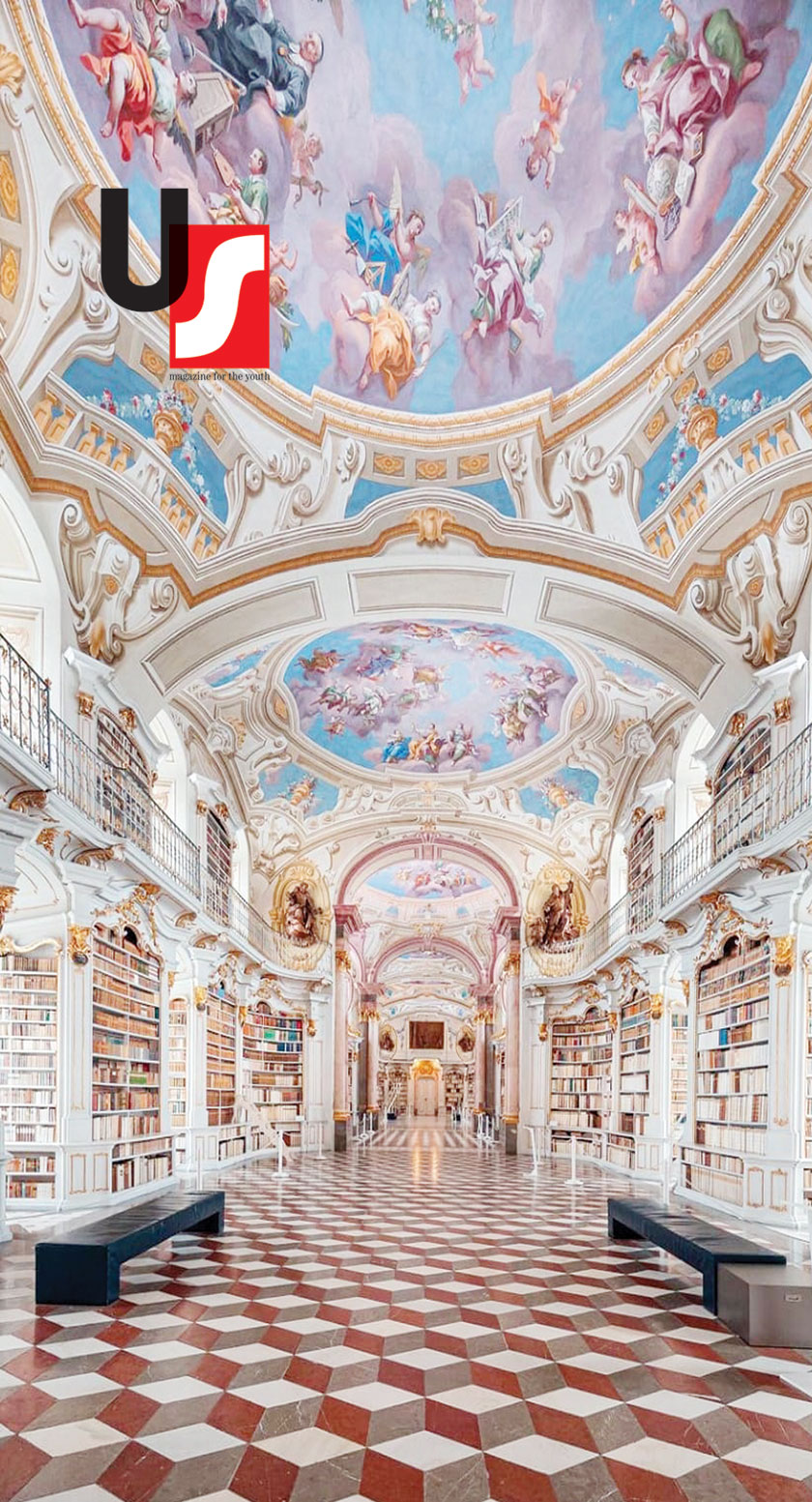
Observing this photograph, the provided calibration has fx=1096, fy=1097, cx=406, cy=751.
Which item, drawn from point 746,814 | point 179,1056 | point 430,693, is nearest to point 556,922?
point 430,693

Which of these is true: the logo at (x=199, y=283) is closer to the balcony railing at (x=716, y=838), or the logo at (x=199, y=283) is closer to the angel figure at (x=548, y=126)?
the angel figure at (x=548, y=126)

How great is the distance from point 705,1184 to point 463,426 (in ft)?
28.8

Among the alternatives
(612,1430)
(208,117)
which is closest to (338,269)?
(208,117)

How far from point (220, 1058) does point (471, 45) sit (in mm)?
14534

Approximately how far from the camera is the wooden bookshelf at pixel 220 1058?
17031mm

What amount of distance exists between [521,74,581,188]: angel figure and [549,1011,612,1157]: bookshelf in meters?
14.1

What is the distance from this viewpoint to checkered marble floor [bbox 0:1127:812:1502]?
396 centimetres

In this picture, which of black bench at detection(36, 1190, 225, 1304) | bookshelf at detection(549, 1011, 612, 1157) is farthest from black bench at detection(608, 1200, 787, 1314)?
bookshelf at detection(549, 1011, 612, 1157)

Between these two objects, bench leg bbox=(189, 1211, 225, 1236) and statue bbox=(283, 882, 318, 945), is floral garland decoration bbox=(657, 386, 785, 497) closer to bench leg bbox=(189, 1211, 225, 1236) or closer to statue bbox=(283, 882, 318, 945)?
bench leg bbox=(189, 1211, 225, 1236)

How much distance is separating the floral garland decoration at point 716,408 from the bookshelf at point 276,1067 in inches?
529

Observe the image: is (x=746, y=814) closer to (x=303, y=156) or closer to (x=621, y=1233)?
(x=621, y=1233)

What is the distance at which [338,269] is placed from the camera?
993 centimetres

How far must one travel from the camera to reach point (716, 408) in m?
10.3

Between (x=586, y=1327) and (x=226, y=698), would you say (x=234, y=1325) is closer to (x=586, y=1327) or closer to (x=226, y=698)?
(x=586, y=1327)
